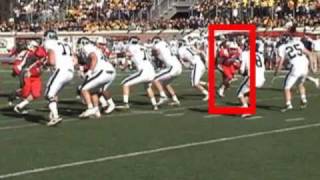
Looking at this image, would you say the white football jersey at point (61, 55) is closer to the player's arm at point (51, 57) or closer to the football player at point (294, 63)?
the player's arm at point (51, 57)

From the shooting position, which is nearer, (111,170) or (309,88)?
(111,170)

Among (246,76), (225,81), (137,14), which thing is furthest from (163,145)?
(137,14)

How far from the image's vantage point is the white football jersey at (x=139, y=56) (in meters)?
19.5

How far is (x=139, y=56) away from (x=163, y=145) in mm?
6924

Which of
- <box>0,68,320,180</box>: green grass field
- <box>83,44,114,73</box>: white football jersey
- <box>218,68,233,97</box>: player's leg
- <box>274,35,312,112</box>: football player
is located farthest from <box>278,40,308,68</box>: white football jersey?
<box>218,68,233,97</box>: player's leg

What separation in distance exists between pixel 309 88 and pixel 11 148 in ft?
49.7

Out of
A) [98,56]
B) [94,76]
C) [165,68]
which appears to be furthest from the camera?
[165,68]

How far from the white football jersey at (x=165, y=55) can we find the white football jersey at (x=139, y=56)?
683mm

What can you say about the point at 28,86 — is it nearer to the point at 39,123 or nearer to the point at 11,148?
the point at 39,123

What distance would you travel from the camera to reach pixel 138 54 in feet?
64.2

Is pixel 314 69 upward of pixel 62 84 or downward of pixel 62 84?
downward

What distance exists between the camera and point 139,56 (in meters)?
19.6

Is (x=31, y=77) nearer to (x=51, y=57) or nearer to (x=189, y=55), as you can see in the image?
(x=51, y=57)

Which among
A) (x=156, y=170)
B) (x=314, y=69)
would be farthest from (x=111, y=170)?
(x=314, y=69)
